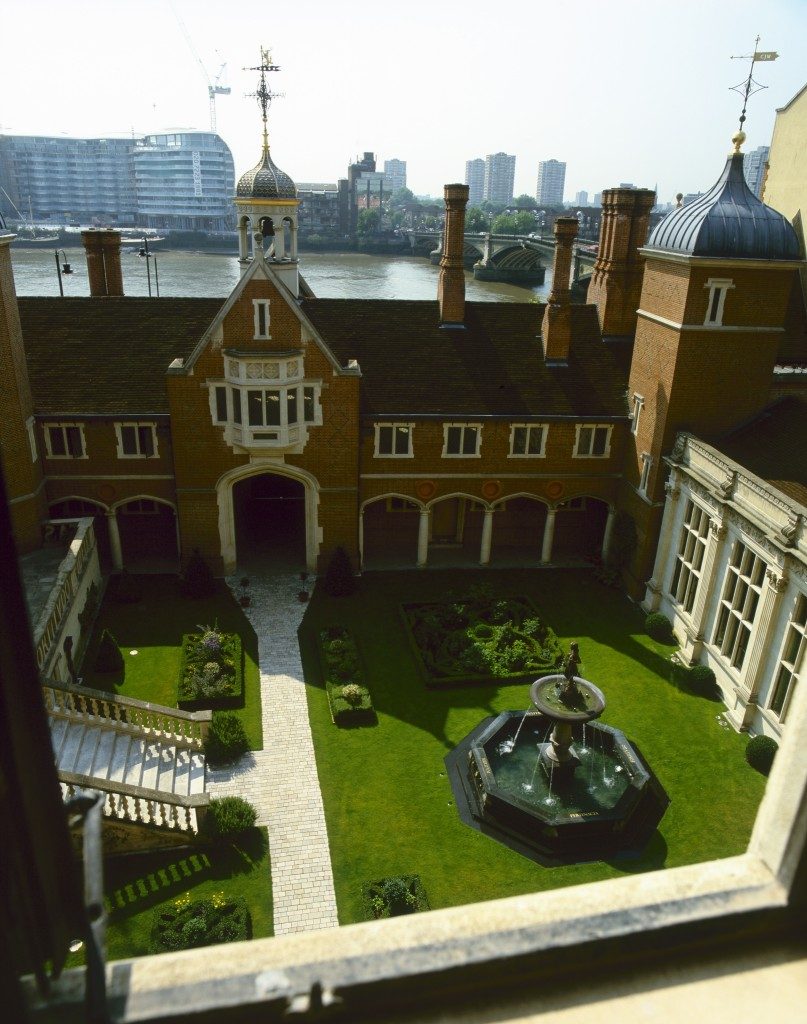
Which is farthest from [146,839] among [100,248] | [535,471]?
[100,248]

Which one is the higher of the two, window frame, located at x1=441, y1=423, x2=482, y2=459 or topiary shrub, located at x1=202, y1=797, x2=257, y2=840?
window frame, located at x1=441, y1=423, x2=482, y2=459

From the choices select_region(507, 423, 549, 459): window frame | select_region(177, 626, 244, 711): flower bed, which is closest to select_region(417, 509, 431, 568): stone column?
select_region(507, 423, 549, 459): window frame

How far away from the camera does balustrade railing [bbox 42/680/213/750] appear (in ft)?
62.8

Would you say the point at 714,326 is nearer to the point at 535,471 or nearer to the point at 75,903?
the point at 535,471

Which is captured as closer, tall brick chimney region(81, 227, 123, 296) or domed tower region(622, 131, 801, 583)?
domed tower region(622, 131, 801, 583)

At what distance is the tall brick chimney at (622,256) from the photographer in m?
31.9

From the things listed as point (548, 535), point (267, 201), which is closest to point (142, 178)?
point (267, 201)

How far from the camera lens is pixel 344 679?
76.6 ft

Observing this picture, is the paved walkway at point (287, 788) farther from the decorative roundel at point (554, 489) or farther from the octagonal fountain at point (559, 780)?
the decorative roundel at point (554, 489)

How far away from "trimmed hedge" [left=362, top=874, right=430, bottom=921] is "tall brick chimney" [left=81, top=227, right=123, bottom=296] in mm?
27854

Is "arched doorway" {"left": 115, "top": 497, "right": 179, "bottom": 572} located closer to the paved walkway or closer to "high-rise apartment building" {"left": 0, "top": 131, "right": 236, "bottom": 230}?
the paved walkway

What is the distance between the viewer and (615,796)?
1919 centimetres

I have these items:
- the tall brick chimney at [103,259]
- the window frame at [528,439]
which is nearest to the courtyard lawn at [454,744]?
the window frame at [528,439]

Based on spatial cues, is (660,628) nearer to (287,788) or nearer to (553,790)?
(553,790)
